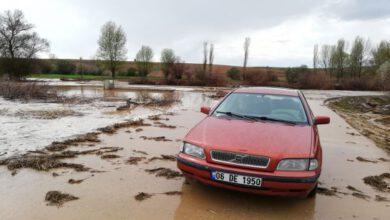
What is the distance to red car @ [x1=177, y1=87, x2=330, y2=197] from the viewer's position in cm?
421

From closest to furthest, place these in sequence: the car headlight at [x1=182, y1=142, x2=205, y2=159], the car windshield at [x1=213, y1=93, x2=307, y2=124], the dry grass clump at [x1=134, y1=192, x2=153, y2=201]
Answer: the car headlight at [x1=182, y1=142, x2=205, y2=159] < the dry grass clump at [x1=134, y1=192, x2=153, y2=201] < the car windshield at [x1=213, y1=93, x2=307, y2=124]

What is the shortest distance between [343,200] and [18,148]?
667cm

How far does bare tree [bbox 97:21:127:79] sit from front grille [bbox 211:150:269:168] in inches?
2130

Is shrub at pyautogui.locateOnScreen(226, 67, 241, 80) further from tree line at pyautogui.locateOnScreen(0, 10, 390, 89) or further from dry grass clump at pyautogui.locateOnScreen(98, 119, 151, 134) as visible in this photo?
dry grass clump at pyautogui.locateOnScreen(98, 119, 151, 134)

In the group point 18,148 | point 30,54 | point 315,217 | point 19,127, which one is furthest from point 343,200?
point 30,54

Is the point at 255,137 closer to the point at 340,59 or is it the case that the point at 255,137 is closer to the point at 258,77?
the point at 258,77

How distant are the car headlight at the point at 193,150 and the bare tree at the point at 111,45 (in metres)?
53.6

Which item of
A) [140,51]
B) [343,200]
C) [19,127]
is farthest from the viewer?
[140,51]

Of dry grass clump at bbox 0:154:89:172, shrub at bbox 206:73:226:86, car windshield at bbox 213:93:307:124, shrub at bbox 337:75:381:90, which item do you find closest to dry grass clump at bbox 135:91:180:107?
dry grass clump at bbox 0:154:89:172

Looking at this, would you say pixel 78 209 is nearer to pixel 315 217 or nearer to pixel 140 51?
pixel 315 217

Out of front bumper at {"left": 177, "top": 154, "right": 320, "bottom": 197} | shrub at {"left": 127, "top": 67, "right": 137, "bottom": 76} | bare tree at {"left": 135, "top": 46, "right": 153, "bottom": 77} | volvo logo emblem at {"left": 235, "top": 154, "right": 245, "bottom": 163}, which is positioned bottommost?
front bumper at {"left": 177, "top": 154, "right": 320, "bottom": 197}

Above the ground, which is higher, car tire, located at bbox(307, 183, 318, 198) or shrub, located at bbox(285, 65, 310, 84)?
shrub, located at bbox(285, 65, 310, 84)

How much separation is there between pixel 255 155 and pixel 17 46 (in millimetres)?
50310

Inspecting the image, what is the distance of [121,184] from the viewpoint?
5.38 metres
